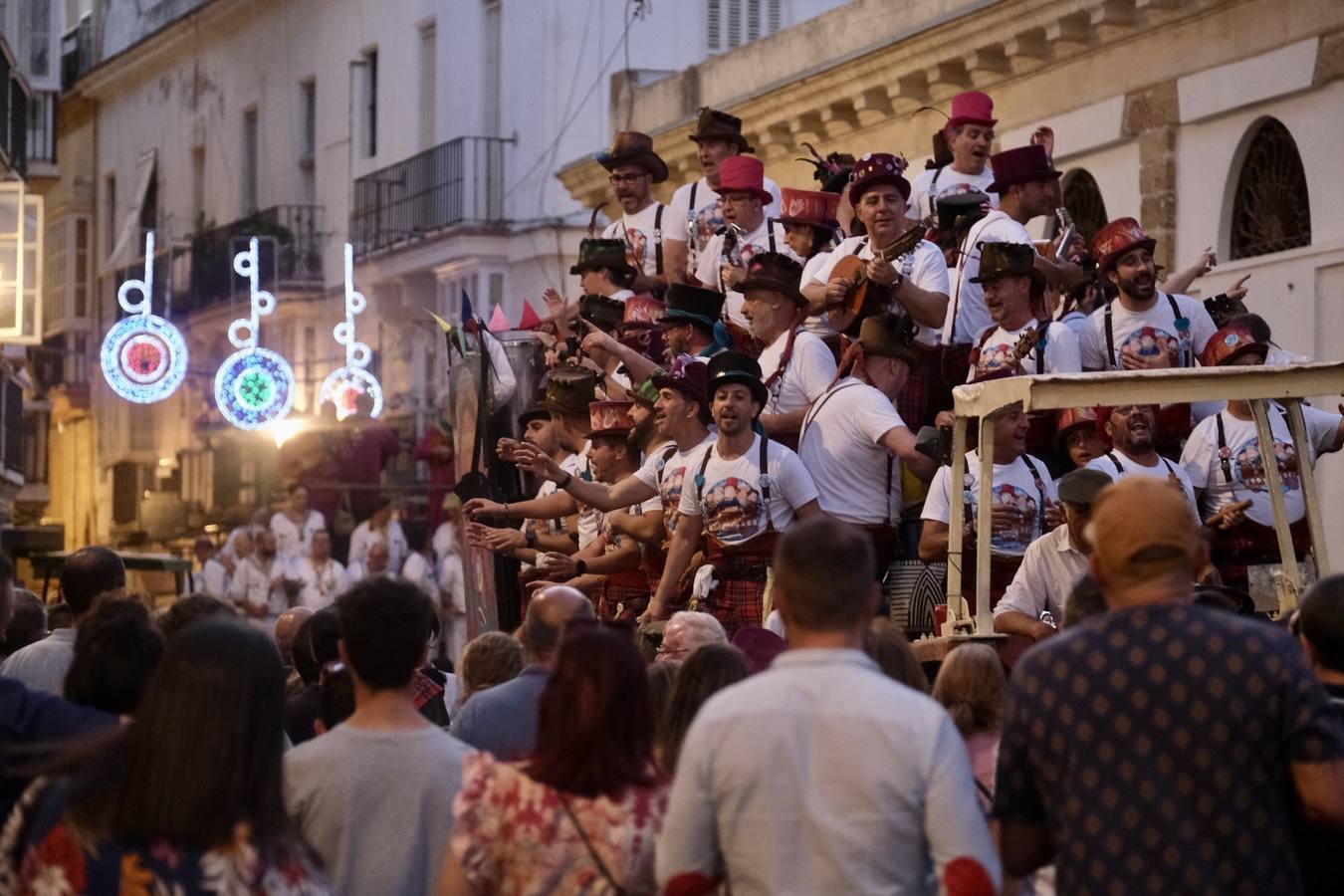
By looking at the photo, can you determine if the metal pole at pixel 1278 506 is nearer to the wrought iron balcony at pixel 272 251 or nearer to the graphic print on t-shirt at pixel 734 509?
the graphic print on t-shirt at pixel 734 509

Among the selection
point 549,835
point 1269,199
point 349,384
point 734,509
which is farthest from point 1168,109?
point 349,384

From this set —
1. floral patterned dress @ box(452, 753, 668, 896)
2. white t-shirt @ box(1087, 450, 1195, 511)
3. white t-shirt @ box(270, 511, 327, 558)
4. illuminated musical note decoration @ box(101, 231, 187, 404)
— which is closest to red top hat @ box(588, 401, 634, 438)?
white t-shirt @ box(1087, 450, 1195, 511)

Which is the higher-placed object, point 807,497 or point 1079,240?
point 1079,240

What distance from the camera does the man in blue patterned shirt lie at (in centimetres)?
493

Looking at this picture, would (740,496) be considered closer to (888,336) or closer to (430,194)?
(888,336)

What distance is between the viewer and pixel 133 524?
4844 cm

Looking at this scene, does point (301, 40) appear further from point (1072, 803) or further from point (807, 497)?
point (1072, 803)

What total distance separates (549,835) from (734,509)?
17.6 ft

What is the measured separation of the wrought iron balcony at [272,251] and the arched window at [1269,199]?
84.2 feet

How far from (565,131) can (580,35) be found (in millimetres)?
1346

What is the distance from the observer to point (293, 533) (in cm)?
2852

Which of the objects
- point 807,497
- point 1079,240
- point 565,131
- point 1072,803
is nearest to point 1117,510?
point 1072,803

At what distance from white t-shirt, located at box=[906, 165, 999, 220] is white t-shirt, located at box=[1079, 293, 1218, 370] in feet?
5.63

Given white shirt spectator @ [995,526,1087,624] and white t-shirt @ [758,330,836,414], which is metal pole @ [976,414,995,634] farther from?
white t-shirt @ [758,330,836,414]
